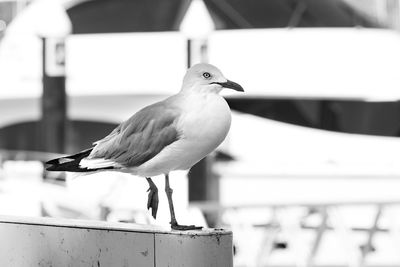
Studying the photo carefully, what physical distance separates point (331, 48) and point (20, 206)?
6.33m

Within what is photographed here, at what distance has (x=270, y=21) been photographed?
15.7m

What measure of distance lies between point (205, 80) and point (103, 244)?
0.60 metres

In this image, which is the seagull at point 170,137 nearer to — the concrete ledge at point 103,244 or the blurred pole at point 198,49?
the concrete ledge at point 103,244

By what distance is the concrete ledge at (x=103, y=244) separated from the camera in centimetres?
361

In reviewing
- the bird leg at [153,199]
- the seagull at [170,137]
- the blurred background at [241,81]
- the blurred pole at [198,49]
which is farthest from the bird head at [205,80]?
the blurred background at [241,81]

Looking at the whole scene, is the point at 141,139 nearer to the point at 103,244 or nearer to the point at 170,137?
the point at 170,137

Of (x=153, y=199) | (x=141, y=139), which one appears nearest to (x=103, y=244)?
(x=153, y=199)

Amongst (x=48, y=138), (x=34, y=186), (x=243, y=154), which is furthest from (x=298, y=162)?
(x=34, y=186)

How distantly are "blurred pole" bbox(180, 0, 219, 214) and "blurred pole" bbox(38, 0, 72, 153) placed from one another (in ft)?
5.22

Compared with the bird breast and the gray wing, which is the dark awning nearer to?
the gray wing

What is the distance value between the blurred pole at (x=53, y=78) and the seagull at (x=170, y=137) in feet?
31.1

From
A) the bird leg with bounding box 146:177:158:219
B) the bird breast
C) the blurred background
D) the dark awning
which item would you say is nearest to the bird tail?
the bird leg with bounding box 146:177:158:219

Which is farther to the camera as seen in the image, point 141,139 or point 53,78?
point 53,78

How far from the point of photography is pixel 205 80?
3688 mm
